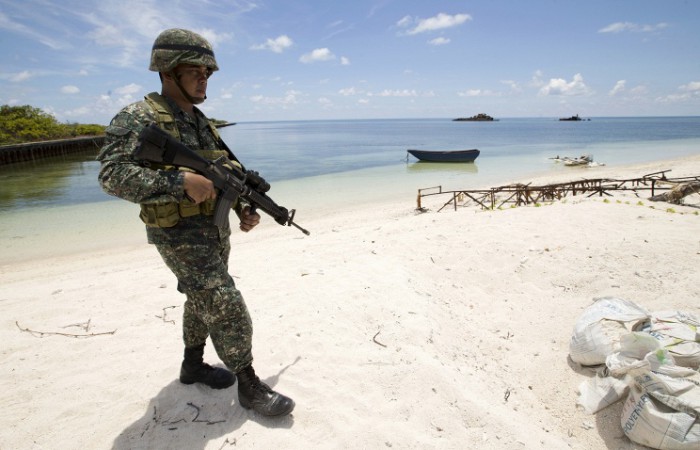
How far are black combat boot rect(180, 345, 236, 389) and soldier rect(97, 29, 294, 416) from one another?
32 centimetres

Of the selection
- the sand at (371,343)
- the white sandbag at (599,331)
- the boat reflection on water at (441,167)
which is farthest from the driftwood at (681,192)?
the boat reflection on water at (441,167)

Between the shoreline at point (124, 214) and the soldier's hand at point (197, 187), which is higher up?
the soldier's hand at point (197, 187)

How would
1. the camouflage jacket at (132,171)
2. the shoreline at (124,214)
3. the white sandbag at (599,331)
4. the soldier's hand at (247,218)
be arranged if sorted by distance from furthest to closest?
the shoreline at (124,214), the white sandbag at (599,331), the soldier's hand at (247,218), the camouflage jacket at (132,171)

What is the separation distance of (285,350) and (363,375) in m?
0.79

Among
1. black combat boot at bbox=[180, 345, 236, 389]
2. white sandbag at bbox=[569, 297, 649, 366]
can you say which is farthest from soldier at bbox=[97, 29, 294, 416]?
white sandbag at bbox=[569, 297, 649, 366]

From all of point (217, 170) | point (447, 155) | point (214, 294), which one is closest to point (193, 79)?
point (217, 170)

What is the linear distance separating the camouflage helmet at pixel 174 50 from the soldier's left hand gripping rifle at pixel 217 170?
0.49 m

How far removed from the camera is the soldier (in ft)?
6.48

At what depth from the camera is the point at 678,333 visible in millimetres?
2959

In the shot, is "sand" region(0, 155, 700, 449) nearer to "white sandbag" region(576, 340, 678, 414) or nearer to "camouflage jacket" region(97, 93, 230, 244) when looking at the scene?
"white sandbag" region(576, 340, 678, 414)

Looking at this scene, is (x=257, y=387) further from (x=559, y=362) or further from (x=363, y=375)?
(x=559, y=362)

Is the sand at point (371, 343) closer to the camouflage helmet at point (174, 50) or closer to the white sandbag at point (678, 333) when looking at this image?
the white sandbag at point (678, 333)

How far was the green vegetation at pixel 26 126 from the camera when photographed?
143 ft

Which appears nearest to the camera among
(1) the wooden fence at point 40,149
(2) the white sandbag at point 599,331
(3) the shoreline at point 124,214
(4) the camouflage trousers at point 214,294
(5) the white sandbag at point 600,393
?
(4) the camouflage trousers at point 214,294
